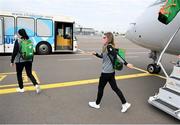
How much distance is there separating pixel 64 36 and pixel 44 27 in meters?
2.10

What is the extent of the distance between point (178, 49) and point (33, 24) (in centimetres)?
1013

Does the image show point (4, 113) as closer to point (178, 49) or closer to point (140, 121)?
point (140, 121)

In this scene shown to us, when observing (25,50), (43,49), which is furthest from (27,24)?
(25,50)

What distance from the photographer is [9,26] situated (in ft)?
45.5

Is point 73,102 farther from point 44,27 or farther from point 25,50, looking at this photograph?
point 44,27

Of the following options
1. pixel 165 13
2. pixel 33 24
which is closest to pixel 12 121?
pixel 165 13

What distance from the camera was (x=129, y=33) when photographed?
30.2 feet

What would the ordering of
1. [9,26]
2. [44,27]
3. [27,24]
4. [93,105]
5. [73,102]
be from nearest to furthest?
1. [93,105]
2. [73,102]
3. [9,26]
4. [27,24]
5. [44,27]

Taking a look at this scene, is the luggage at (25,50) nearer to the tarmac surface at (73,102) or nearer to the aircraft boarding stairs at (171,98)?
the tarmac surface at (73,102)

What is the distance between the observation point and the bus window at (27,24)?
14141 mm

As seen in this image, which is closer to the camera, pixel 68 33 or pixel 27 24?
pixel 27 24

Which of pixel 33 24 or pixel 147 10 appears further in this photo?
pixel 33 24

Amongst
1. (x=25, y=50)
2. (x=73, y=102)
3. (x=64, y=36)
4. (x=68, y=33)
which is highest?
(x=68, y=33)

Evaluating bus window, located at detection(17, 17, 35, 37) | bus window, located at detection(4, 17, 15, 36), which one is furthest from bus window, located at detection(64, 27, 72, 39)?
bus window, located at detection(4, 17, 15, 36)
